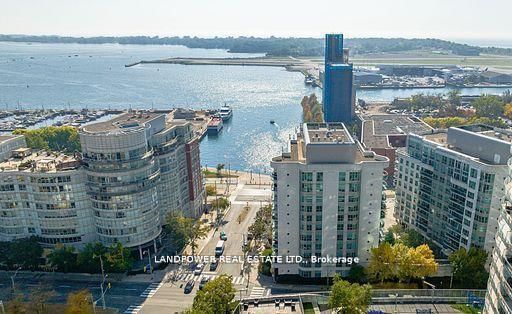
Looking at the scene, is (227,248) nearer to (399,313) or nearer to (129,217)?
(129,217)

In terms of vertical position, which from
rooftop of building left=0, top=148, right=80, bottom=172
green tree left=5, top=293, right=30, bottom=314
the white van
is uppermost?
rooftop of building left=0, top=148, right=80, bottom=172

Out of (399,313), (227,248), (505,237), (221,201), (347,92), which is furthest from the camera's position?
(347,92)

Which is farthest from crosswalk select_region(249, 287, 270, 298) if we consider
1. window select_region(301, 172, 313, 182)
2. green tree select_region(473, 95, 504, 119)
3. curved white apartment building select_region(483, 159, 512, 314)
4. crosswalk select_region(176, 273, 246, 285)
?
green tree select_region(473, 95, 504, 119)

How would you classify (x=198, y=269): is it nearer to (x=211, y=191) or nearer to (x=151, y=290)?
(x=151, y=290)

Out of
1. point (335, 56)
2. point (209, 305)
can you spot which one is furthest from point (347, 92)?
point (209, 305)

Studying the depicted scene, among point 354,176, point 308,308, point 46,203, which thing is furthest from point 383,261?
point 46,203

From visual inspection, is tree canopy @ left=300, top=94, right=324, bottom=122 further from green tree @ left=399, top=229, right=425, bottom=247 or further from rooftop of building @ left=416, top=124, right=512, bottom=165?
green tree @ left=399, top=229, right=425, bottom=247

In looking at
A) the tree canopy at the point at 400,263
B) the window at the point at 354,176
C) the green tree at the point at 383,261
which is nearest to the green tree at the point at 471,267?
the tree canopy at the point at 400,263

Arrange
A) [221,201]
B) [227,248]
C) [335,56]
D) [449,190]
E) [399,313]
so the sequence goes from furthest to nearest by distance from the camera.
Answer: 1. [335,56]
2. [221,201]
3. [227,248]
4. [449,190]
5. [399,313]
